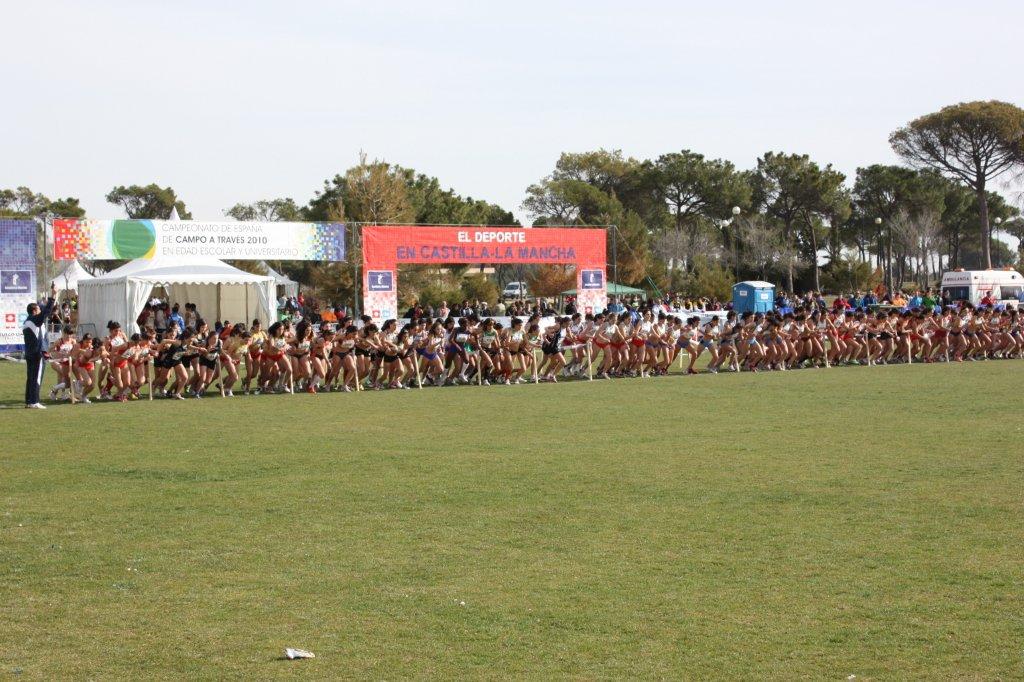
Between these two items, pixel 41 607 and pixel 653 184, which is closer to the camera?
pixel 41 607

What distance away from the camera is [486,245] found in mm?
34844

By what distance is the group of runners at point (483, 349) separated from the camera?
19656 mm

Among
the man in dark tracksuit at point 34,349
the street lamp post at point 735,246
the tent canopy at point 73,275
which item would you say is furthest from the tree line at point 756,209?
the man in dark tracksuit at point 34,349

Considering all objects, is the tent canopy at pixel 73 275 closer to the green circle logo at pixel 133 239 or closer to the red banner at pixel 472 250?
the green circle logo at pixel 133 239

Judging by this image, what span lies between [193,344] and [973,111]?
200 ft

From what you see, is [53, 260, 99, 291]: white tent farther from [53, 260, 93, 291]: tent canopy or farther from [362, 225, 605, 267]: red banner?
[362, 225, 605, 267]: red banner

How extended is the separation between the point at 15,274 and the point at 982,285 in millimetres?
40746

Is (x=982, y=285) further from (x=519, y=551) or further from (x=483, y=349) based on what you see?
(x=519, y=551)

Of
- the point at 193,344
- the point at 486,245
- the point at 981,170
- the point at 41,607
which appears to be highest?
the point at 981,170

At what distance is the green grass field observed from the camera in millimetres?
5414

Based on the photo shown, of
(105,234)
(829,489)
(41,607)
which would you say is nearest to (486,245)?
(105,234)

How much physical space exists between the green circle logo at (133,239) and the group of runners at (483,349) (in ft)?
A: 25.1

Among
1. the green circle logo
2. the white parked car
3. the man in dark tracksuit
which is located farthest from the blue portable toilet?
the man in dark tracksuit

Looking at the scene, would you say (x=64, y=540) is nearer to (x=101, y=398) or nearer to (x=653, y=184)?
(x=101, y=398)
